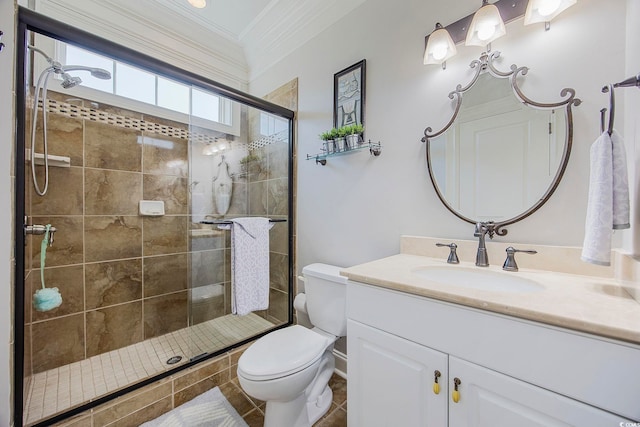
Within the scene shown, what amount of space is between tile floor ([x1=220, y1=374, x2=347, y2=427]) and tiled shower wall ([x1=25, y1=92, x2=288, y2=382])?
1.88 ft

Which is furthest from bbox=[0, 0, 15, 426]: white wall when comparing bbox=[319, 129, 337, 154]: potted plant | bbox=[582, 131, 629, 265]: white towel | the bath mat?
bbox=[582, 131, 629, 265]: white towel

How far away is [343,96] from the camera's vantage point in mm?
1727

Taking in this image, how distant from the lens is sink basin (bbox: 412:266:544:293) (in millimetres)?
947

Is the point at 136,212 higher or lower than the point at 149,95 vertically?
lower

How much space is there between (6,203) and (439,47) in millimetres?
1993

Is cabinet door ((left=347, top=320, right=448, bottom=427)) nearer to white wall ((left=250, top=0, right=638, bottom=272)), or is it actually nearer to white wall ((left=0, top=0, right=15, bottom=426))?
white wall ((left=250, top=0, right=638, bottom=272))

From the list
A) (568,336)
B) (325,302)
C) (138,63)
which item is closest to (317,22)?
(138,63)

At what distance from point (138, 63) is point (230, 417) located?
2.02 metres

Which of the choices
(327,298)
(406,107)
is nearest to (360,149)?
(406,107)

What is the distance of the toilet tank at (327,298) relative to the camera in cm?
145

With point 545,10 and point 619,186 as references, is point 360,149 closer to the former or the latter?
point 545,10

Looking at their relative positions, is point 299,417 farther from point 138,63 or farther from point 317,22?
point 317,22

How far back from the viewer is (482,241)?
1104mm

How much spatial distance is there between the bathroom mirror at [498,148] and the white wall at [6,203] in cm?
182
